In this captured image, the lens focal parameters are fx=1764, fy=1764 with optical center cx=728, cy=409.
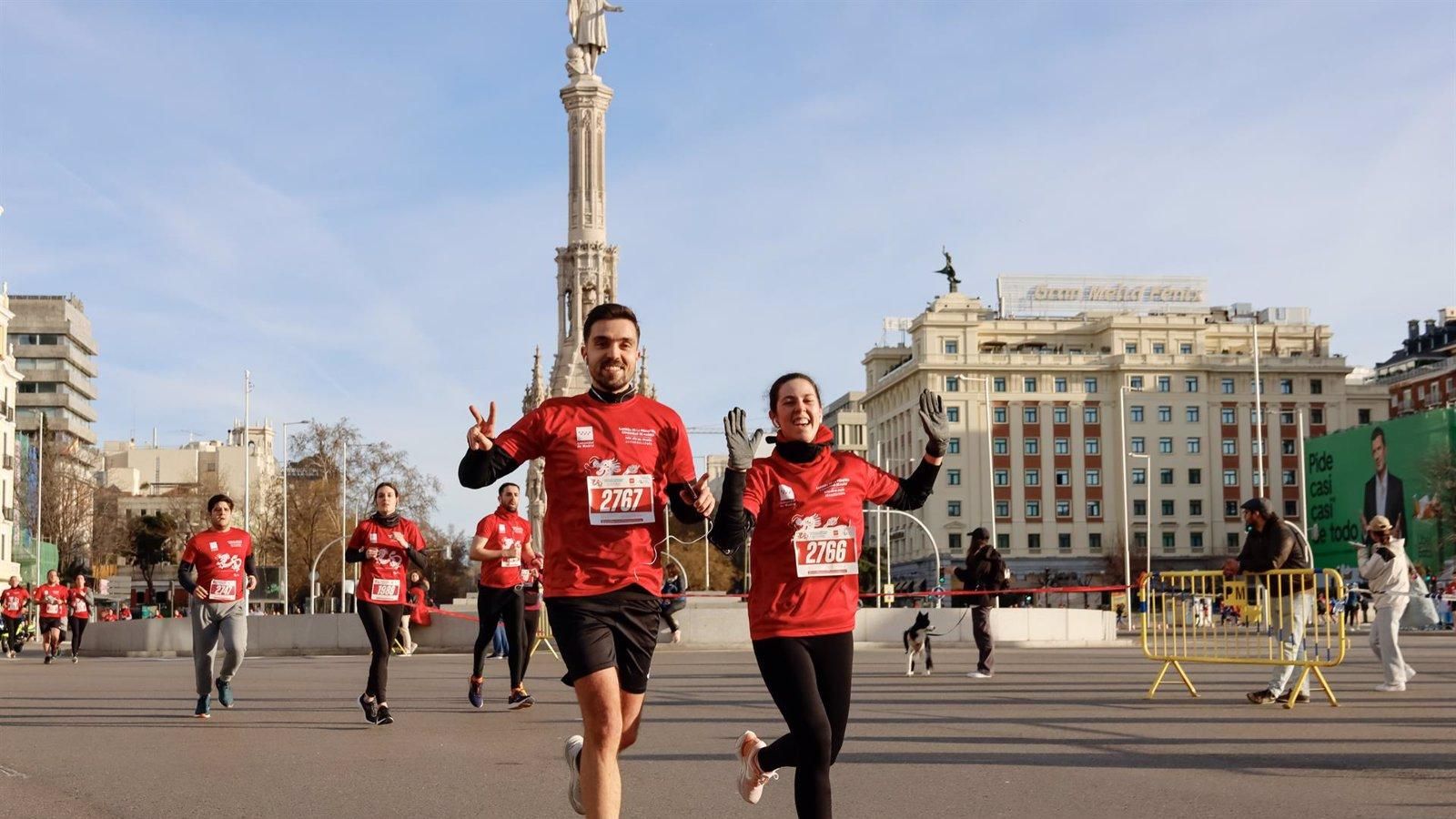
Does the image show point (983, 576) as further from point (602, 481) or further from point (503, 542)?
point (602, 481)

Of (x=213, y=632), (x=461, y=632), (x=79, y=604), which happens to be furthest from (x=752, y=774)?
(x=461, y=632)

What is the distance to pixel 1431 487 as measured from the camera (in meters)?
79.8

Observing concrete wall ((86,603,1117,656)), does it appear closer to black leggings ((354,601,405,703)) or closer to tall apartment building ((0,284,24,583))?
black leggings ((354,601,405,703))

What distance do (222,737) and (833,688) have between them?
283 inches

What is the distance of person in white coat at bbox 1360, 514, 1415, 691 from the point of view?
705 inches

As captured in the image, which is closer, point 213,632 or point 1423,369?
point 213,632

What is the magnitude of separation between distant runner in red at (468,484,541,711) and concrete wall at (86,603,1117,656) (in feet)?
73.0

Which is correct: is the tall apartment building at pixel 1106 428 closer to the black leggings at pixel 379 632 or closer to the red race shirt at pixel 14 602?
the red race shirt at pixel 14 602

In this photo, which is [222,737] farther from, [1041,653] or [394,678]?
[1041,653]

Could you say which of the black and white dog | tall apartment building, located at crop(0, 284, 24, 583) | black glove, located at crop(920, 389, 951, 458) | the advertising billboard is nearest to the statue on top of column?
tall apartment building, located at crop(0, 284, 24, 583)

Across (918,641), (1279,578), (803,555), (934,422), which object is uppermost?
(934,422)

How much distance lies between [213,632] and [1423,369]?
122657 millimetres

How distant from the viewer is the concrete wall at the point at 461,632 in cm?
3791

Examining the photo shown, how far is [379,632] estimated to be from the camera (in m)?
13.4
